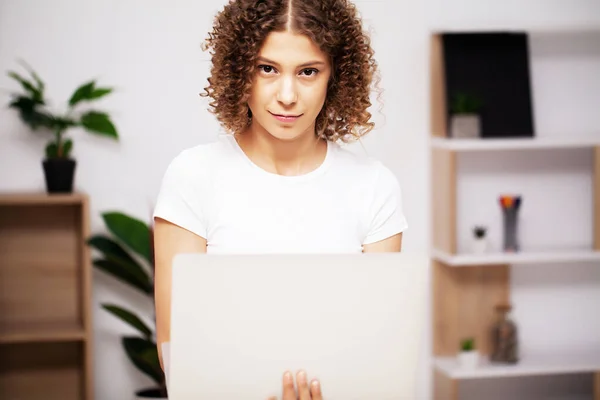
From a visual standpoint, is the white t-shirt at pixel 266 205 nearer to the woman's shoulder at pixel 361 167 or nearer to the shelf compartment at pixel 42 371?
the woman's shoulder at pixel 361 167

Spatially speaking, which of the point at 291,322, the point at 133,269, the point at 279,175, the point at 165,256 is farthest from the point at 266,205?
the point at 133,269

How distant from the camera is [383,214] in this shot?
58.1 inches

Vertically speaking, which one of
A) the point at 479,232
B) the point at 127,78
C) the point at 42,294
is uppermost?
the point at 127,78

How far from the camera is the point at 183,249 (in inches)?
53.4

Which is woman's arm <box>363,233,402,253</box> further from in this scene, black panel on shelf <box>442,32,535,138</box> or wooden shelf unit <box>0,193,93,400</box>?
black panel on shelf <box>442,32,535,138</box>

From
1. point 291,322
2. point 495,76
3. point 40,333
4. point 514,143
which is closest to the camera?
point 291,322

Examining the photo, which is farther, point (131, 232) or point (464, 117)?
point (464, 117)

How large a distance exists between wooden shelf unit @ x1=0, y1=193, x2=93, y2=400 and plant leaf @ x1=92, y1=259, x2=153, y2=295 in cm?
10

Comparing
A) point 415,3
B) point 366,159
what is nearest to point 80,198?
point 415,3

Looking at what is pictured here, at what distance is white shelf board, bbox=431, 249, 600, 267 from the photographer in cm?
349

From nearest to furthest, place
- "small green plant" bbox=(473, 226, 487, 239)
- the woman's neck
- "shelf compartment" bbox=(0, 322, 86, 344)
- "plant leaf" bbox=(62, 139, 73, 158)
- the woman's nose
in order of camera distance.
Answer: the woman's nose
the woman's neck
"shelf compartment" bbox=(0, 322, 86, 344)
"plant leaf" bbox=(62, 139, 73, 158)
"small green plant" bbox=(473, 226, 487, 239)

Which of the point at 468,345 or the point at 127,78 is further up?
the point at 127,78

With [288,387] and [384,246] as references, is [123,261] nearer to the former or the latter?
[384,246]

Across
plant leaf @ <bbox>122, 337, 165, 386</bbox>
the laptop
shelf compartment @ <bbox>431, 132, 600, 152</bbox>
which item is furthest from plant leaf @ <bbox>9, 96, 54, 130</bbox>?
the laptop
